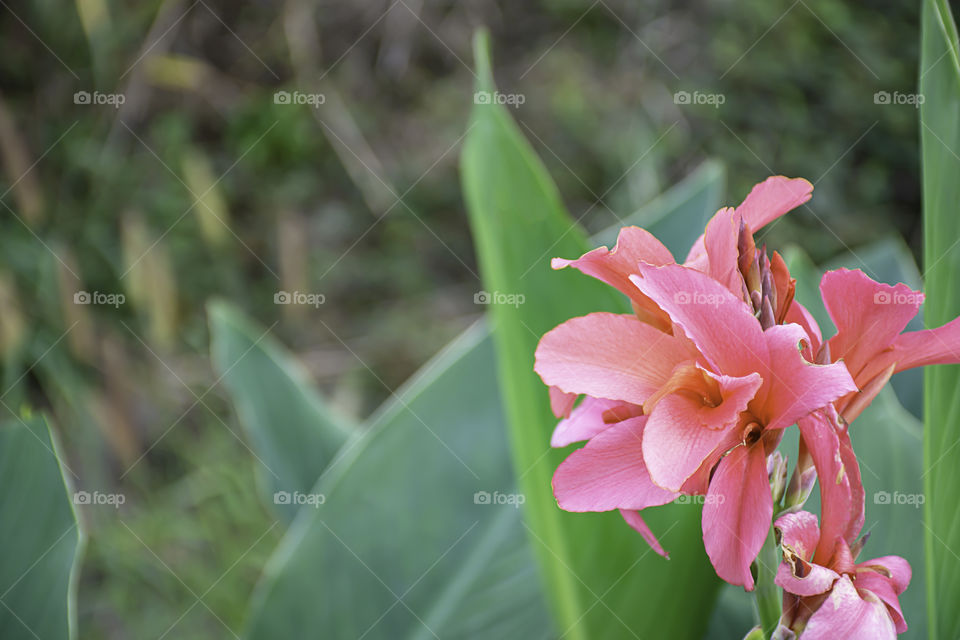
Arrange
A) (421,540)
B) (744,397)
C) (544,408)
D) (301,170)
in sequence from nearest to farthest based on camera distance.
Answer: (744,397)
(544,408)
(421,540)
(301,170)

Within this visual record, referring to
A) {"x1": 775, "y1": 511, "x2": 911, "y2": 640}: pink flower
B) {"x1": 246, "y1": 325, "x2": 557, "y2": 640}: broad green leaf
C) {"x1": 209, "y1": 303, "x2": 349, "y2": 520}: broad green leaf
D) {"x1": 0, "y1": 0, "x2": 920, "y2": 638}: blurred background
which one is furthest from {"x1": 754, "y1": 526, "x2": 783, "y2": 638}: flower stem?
{"x1": 0, "y1": 0, "x2": 920, "y2": 638}: blurred background

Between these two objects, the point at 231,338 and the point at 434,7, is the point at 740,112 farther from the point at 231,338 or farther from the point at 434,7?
the point at 231,338

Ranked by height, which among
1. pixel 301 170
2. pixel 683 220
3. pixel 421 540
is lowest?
pixel 421 540

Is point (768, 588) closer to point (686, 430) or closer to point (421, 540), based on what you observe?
point (686, 430)

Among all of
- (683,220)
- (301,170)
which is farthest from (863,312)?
Answer: (301,170)

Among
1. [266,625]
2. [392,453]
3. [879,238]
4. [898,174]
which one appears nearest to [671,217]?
[392,453]

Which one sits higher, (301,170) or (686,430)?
(301,170)

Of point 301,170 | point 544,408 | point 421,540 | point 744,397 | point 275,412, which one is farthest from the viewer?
point 301,170
